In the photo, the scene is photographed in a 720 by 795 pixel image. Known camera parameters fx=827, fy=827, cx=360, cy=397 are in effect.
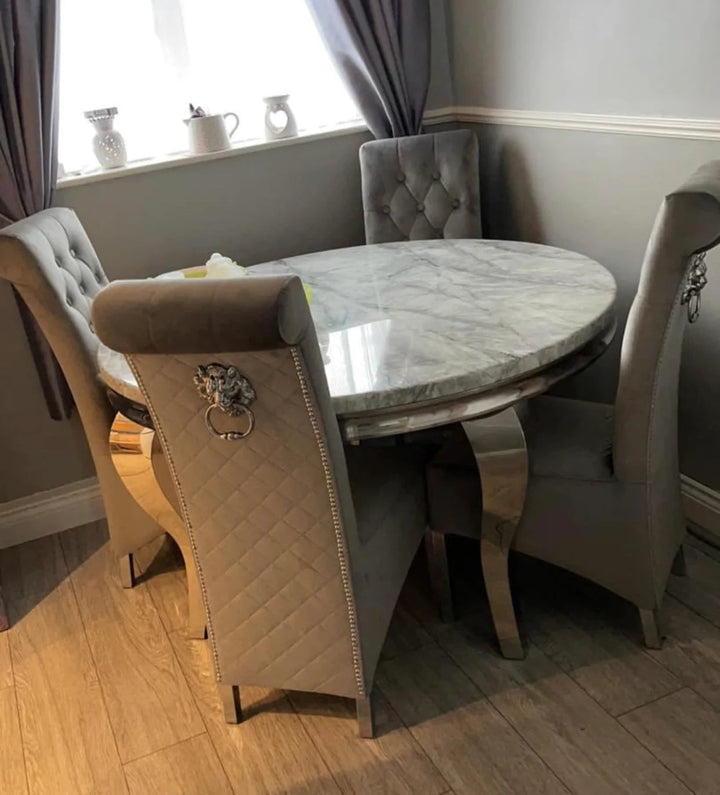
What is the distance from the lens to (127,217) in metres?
2.61

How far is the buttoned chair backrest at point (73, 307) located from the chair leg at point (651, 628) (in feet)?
4.22

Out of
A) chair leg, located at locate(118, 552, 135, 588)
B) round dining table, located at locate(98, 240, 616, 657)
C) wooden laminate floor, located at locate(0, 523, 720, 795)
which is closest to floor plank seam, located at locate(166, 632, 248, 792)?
wooden laminate floor, located at locate(0, 523, 720, 795)

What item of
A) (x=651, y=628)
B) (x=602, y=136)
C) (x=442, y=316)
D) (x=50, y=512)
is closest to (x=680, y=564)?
(x=651, y=628)

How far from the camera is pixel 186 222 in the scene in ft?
8.80

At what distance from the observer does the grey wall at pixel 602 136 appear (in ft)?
6.46

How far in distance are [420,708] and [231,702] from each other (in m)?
0.41

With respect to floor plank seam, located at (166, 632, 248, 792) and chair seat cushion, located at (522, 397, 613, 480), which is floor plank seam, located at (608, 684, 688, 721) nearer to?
chair seat cushion, located at (522, 397, 613, 480)

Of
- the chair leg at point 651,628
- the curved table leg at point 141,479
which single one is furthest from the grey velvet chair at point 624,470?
the curved table leg at point 141,479

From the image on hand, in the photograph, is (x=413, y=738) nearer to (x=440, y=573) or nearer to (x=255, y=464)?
(x=440, y=573)

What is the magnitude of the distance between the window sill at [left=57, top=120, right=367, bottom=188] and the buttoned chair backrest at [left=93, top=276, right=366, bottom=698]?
1345mm

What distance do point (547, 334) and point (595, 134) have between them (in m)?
0.87

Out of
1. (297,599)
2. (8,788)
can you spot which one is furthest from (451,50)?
(8,788)

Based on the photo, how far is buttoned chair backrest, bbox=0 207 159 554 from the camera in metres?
1.94

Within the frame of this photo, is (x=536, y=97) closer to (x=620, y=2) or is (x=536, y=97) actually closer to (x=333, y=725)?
(x=620, y=2)
